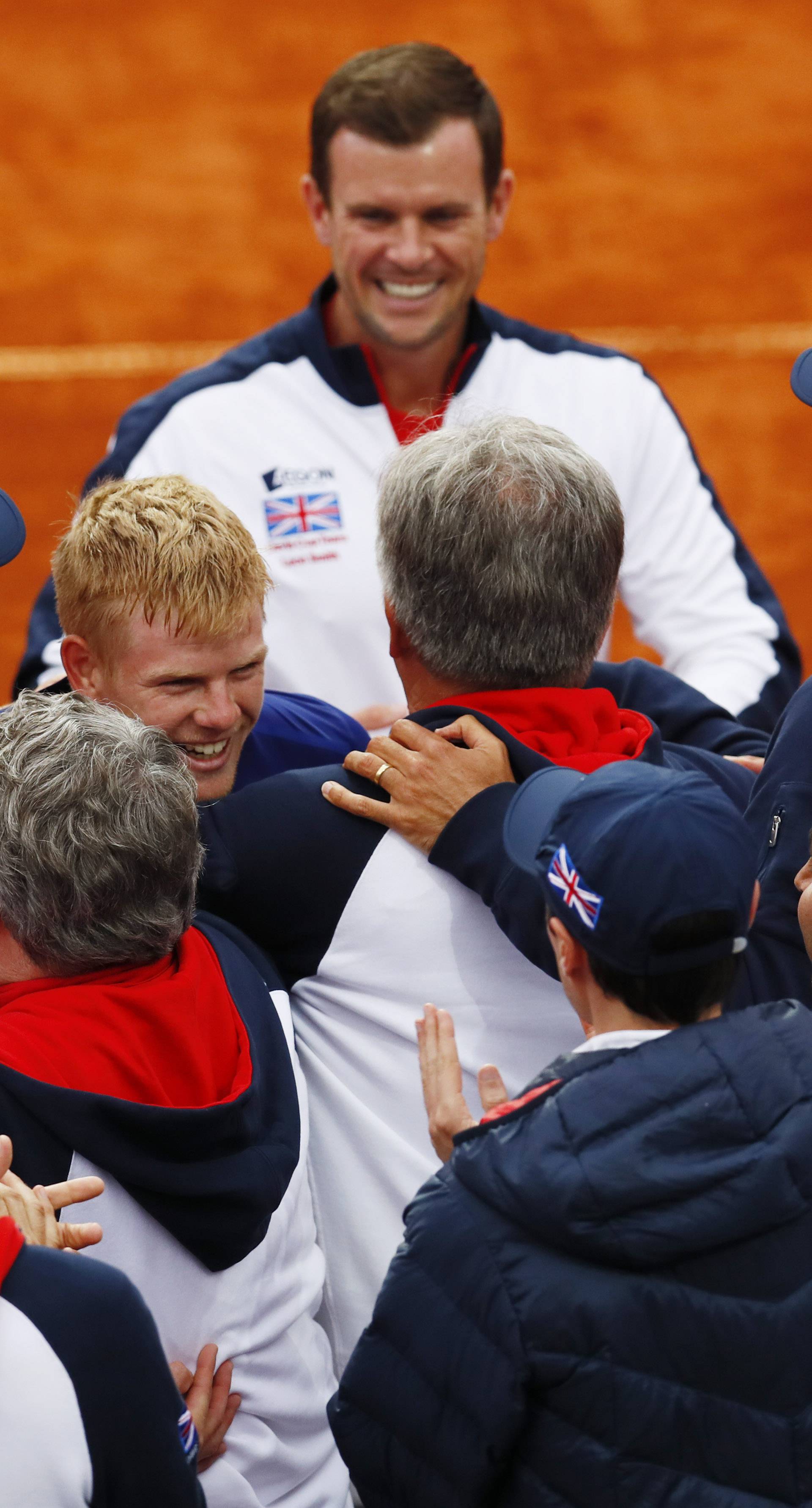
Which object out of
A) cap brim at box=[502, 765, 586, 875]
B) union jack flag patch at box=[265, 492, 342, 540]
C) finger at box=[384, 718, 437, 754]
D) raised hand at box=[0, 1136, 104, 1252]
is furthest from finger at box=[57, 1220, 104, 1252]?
union jack flag patch at box=[265, 492, 342, 540]

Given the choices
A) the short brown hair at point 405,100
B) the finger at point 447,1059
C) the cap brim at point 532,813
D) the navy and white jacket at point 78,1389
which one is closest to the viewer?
the navy and white jacket at point 78,1389

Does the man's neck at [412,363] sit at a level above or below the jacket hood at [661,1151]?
above

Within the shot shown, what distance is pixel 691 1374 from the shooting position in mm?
1648

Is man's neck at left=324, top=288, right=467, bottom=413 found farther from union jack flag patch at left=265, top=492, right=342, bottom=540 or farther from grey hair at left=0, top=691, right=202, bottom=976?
grey hair at left=0, top=691, right=202, bottom=976

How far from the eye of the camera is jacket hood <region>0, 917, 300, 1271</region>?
1856 mm

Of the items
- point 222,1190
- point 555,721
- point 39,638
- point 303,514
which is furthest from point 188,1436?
point 303,514

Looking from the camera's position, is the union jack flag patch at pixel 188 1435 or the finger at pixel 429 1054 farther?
the finger at pixel 429 1054

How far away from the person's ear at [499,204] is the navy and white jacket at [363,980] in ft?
8.28

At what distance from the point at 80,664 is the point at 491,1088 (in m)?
0.97

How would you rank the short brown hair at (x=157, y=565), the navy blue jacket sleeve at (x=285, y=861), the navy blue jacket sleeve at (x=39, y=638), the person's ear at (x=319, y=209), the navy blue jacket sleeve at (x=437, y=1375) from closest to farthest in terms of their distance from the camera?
the navy blue jacket sleeve at (x=437, y=1375), the navy blue jacket sleeve at (x=285, y=861), the short brown hair at (x=157, y=565), the navy blue jacket sleeve at (x=39, y=638), the person's ear at (x=319, y=209)

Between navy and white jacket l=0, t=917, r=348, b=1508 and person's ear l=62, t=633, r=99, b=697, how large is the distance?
1.72 feet

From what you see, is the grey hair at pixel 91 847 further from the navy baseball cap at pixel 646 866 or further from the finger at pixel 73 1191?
the navy baseball cap at pixel 646 866

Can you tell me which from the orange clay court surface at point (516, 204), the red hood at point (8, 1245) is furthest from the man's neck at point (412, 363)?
the orange clay court surface at point (516, 204)

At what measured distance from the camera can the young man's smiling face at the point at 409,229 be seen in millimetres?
4172
